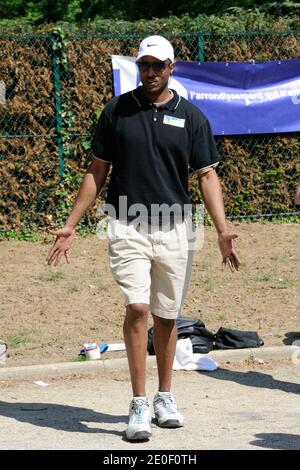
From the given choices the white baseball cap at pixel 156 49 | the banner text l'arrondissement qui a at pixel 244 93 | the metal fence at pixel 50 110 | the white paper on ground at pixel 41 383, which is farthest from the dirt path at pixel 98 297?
the white baseball cap at pixel 156 49

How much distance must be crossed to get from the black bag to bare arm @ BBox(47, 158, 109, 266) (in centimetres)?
238

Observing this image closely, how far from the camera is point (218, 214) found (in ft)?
20.4


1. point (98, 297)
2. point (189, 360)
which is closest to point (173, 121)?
point (189, 360)

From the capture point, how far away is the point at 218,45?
12859 mm

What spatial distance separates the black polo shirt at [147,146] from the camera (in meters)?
6.00

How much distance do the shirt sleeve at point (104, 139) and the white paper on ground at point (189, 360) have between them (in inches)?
84.0

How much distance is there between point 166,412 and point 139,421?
304 mm

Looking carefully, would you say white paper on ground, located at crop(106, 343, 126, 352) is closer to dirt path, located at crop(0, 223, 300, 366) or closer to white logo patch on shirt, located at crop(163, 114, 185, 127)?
dirt path, located at crop(0, 223, 300, 366)

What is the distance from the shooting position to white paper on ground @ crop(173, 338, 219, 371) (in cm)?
773

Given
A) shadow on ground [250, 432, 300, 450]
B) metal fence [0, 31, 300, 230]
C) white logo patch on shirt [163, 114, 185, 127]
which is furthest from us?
metal fence [0, 31, 300, 230]

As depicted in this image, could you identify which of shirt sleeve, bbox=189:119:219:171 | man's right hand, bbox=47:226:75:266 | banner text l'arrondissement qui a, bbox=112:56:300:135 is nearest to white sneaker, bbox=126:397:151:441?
man's right hand, bbox=47:226:75:266

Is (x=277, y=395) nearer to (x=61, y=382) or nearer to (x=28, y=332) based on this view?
(x=61, y=382)

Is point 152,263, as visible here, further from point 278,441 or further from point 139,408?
point 278,441
